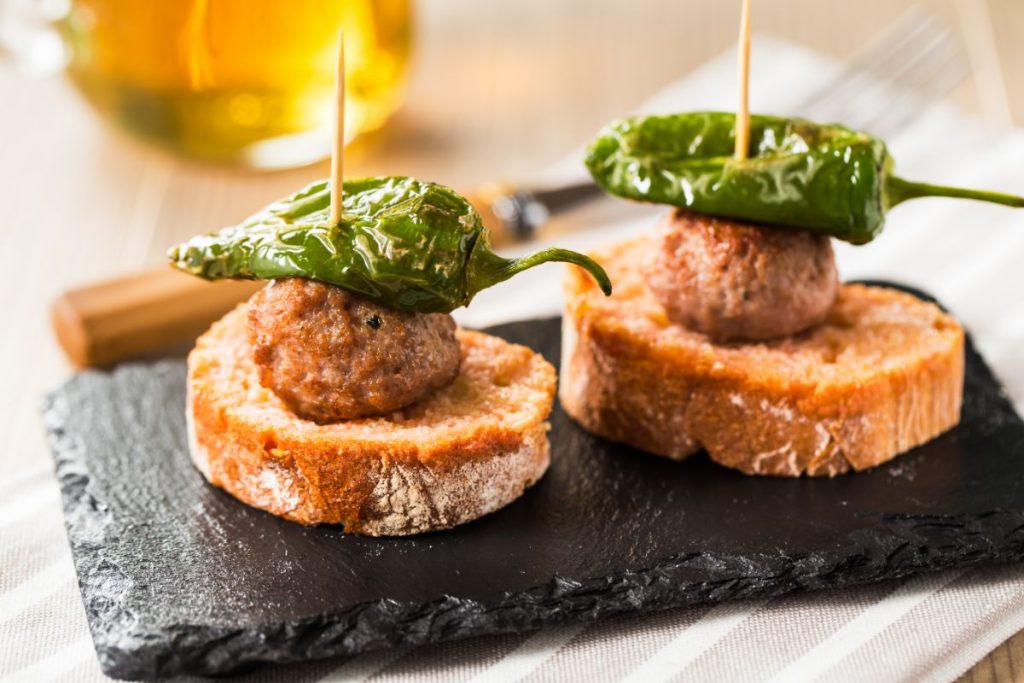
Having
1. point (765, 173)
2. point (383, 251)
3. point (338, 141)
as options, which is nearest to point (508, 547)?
point (383, 251)

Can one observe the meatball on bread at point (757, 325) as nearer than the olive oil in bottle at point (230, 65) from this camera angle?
Yes

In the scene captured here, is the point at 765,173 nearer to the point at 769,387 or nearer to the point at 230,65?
the point at 769,387

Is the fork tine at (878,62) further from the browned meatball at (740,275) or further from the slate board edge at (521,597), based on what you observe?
the slate board edge at (521,597)

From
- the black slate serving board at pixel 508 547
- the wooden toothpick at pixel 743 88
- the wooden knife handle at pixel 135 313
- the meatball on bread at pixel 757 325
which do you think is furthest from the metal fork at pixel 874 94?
the wooden toothpick at pixel 743 88

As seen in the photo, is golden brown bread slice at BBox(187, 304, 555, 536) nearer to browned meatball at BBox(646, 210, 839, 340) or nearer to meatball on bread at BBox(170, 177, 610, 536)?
meatball on bread at BBox(170, 177, 610, 536)

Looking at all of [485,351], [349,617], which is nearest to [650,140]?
[485,351]

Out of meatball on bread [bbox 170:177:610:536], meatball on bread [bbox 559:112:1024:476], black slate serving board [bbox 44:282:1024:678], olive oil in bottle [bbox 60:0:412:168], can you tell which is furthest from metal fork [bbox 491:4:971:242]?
meatball on bread [bbox 170:177:610:536]

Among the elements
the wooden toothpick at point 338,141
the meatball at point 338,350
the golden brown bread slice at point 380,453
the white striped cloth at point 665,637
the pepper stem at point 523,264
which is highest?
the wooden toothpick at point 338,141
